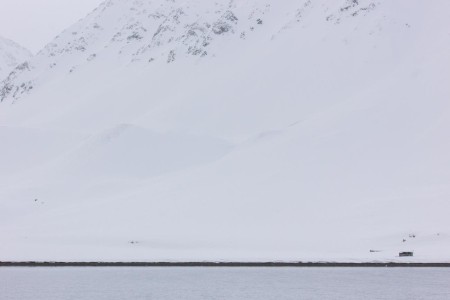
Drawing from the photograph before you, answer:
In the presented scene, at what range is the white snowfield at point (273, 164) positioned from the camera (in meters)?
114

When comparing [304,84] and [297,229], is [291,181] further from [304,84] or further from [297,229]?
[304,84]

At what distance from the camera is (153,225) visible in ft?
420

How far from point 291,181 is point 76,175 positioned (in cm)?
4249

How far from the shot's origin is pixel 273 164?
15062cm
